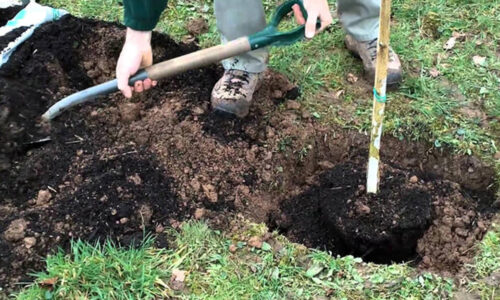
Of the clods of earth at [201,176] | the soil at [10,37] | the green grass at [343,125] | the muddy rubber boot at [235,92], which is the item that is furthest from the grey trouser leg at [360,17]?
the soil at [10,37]

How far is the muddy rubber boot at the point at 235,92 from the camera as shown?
2.94 m

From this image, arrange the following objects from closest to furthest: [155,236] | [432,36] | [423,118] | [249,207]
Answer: [155,236], [249,207], [423,118], [432,36]

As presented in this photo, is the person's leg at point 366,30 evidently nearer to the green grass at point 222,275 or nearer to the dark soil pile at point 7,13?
the green grass at point 222,275

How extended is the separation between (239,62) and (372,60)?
0.76 m

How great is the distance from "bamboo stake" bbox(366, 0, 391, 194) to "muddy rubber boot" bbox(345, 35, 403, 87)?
0.78 meters

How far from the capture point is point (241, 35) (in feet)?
9.58

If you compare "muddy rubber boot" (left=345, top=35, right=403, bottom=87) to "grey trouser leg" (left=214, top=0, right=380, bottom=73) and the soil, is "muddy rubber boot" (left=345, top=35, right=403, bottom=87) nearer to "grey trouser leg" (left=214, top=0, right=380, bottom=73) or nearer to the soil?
"grey trouser leg" (left=214, top=0, right=380, bottom=73)

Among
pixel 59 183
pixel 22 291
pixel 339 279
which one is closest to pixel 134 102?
pixel 59 183

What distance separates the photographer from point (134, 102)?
311 centimetres

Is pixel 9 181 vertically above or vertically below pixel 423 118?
above

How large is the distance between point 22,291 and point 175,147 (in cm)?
93

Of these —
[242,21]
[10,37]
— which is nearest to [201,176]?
[242,21]

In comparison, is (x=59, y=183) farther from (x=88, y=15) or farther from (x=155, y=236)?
(x=88, y=15)

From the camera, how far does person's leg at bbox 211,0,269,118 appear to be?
9.39 feet
